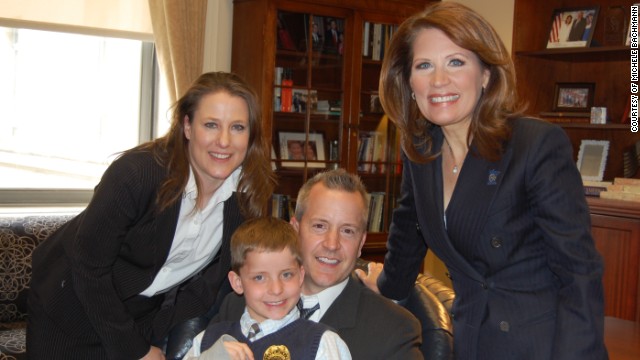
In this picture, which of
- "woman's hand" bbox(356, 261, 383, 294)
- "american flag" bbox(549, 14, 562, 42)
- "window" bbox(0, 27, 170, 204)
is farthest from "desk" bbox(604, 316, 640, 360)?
"window" bbox(0, 27, 170, 204)

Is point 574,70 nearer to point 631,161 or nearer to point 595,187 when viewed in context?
point 631,161

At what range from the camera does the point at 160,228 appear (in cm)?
237

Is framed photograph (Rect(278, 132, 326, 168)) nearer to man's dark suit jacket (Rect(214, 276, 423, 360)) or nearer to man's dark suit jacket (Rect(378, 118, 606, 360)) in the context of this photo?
man's dark suit jacket (Rect(214, 276, 423, 360))

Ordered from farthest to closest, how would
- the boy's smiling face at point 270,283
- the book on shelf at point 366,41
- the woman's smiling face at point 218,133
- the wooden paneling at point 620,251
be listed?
the book on shelf at point 366,41 < the wooden paneling at point 620,251 < the woman's smiling face at point 218,133 < the boy's smiling face at point 270,283

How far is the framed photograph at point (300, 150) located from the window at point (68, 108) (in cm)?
86

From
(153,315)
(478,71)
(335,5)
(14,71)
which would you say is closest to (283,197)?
(335,5)

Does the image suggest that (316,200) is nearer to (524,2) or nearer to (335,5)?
(335,5)

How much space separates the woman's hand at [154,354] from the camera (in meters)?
2.41

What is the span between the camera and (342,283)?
2.27 m

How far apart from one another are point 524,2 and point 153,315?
3.73 m

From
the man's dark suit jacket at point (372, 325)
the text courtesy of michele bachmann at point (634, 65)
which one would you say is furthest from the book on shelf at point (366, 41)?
the man's dark suit jacket at point (372, 325)

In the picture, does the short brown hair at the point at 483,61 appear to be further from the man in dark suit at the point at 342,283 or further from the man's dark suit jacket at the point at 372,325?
the man's dark suit jacket at the point at 372,325

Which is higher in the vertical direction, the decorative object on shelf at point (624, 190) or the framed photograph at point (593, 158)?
the framed photograph at point (593, 158)

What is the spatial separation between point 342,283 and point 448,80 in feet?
2.43
